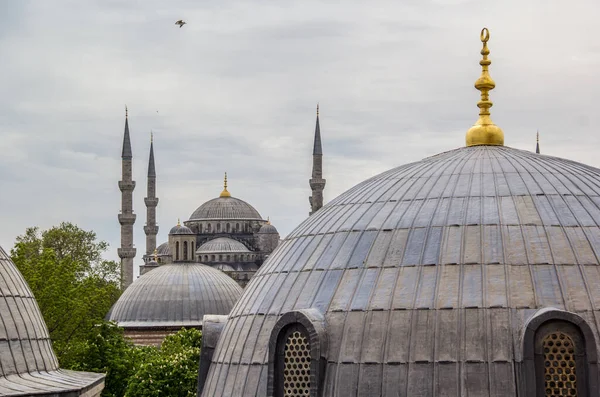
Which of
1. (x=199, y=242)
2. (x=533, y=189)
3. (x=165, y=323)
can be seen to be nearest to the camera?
(x=533, y=189)

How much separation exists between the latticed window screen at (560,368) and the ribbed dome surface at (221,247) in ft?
343

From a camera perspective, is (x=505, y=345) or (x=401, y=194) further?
(x=401, y=194)

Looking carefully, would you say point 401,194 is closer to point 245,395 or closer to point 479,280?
point 479,280

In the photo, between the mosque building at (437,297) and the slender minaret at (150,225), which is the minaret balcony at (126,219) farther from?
the mosque building at (437,297)

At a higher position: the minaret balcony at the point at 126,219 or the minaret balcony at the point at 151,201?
the minaret balcony at the point at 151,201

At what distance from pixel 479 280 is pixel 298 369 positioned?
10.1ft

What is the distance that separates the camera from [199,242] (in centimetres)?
12838

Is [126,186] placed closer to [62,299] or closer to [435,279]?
[62,299]

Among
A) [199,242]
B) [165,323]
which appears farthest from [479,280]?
[199,242]

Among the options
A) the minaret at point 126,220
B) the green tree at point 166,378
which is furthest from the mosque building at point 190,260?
the green tree at point 166,378

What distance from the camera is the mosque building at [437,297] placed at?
1733 centimetres

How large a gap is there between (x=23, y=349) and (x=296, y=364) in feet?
28.7

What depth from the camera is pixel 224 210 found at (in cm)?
12962

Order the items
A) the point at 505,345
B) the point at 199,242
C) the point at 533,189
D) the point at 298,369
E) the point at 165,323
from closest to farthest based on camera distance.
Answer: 1. the point at 505,345
2. the point at 298,369
3. the point at 533,189
4. the point at 165,323
5. the point at 199,242
